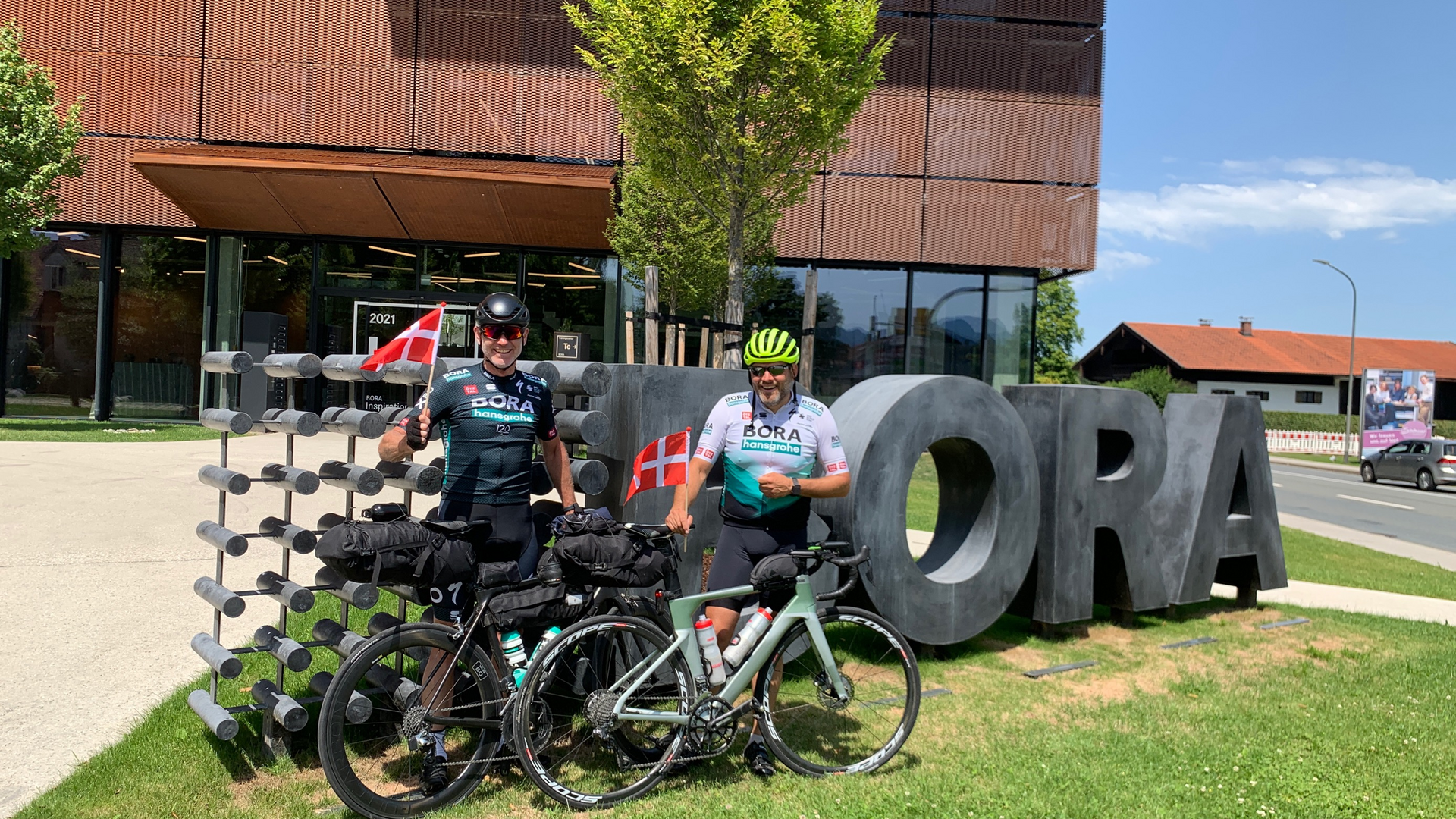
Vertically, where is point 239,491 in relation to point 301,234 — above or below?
below

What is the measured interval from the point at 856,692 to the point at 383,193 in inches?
731

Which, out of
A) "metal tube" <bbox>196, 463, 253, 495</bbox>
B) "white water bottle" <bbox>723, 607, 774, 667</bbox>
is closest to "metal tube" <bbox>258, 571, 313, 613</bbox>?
"metal tube" <bbox>196, 463, 253, 495</bbox>

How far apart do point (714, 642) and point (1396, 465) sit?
32023 mm

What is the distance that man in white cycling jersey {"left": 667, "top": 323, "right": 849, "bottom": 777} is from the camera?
15.0ft

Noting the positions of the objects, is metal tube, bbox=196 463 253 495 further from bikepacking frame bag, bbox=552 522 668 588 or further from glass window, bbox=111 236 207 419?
glass window, bbox=111 236 207 419

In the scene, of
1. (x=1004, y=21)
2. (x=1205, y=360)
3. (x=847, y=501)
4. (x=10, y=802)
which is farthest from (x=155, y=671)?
(x=1205, y=360)

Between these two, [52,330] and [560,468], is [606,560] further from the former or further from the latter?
[52,330]

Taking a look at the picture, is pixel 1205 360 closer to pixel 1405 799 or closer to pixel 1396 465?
pixel 1396 465

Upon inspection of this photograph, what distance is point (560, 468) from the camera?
451 centimetres

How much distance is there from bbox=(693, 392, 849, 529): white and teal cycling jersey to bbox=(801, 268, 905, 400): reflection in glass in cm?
1810

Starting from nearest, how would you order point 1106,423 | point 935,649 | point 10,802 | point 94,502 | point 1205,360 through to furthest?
1. point 10,802
2. point 935,649
3. point 1106,423
4. point 94,502
5. point 1205,360

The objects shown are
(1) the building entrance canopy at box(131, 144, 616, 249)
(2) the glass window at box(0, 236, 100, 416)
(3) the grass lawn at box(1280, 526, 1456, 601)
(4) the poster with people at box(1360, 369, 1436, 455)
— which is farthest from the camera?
(4) the poster with people at box(1360, 369, 1436, 455)

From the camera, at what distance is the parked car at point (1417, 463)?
27.9 metres

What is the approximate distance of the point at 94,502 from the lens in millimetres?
10930
